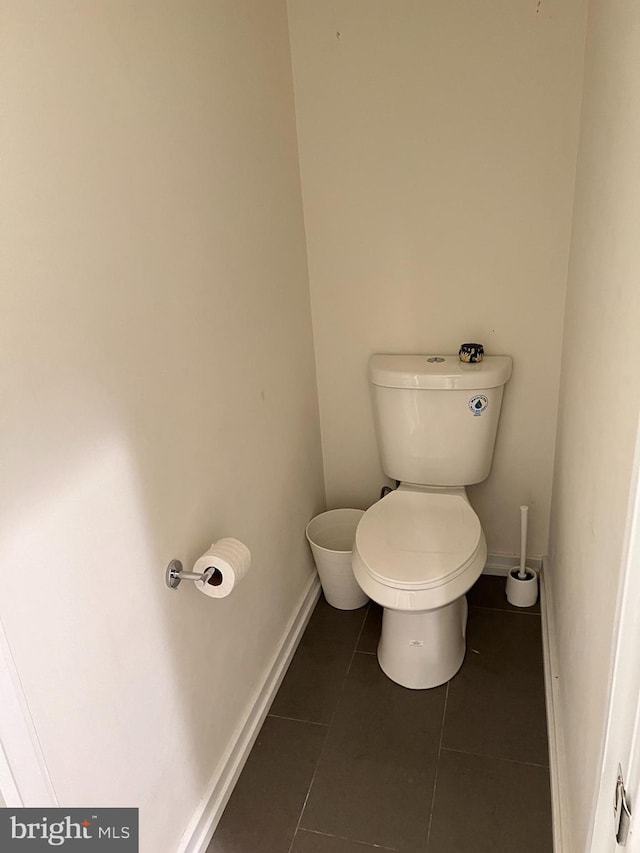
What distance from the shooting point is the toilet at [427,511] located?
5.44 feet

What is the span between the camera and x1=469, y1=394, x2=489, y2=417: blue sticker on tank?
1900 mm

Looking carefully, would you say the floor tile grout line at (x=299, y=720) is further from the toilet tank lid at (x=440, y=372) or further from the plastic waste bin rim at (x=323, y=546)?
the toilet tank lid at (x=440, y=372)

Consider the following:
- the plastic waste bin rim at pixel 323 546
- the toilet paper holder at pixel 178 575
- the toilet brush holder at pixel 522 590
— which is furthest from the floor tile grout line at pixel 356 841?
the toilet brush holder at pixel 522 590

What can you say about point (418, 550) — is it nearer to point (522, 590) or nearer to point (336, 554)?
point (336, 554)

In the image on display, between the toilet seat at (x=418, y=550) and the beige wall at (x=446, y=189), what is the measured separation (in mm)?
387

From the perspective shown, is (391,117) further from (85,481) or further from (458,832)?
(458,832)

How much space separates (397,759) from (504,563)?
35.1 inches

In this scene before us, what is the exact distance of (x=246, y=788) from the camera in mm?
1572

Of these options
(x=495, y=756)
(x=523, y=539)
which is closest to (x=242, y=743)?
(x=495, y=756)

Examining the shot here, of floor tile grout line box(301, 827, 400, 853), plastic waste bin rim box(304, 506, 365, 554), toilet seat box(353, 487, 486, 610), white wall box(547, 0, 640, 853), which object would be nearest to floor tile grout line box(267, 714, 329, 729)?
floor tile grout line box(301, 827, 400, 853)

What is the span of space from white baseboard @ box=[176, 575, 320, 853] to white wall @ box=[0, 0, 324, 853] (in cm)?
4

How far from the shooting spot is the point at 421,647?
1.79m

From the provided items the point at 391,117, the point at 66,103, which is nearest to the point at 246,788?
the point at 66,103

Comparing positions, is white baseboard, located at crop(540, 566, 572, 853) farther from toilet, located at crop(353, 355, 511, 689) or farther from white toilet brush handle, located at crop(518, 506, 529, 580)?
toilet, located at crop(353, 355, 511, 689)
